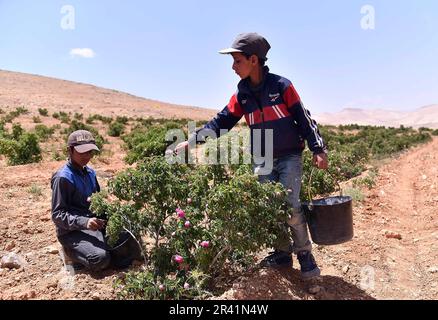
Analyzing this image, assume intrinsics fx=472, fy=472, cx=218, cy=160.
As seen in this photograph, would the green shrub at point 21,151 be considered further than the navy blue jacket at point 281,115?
Yes

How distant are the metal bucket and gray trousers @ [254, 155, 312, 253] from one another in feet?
0.36

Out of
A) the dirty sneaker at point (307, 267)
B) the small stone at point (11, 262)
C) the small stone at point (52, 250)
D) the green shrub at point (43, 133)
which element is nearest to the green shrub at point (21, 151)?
the green shrub at point (43, 133)

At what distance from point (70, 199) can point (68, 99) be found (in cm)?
5413

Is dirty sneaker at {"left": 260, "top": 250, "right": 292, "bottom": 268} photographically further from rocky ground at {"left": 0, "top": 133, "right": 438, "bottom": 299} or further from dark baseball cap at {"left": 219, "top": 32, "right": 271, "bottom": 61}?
dark baseball cap at {"left": 219, "top": 32, "right": 271, "bottom": 61}

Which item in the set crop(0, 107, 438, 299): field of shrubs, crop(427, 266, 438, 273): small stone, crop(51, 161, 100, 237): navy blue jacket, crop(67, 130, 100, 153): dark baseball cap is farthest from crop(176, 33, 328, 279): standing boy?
crop(427, 266, 438, 273): small stone

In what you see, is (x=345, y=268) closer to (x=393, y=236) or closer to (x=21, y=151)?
(x=393, y=236)

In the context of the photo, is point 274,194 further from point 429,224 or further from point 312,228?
point 429,224

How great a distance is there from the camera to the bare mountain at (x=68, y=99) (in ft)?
152

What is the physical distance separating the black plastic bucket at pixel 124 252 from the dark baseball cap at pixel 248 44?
6.61ft

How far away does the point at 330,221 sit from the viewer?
3.83m

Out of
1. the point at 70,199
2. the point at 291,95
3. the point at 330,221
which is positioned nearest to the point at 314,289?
the point at 330,221

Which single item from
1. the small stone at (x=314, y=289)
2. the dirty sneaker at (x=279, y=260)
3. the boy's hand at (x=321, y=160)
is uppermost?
the boy's hand at (x=321, y=160)

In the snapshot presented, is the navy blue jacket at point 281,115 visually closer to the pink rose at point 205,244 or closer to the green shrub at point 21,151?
the pink rose at point 205,244
